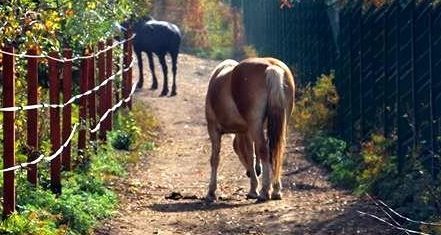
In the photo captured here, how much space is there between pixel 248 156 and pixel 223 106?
675mm

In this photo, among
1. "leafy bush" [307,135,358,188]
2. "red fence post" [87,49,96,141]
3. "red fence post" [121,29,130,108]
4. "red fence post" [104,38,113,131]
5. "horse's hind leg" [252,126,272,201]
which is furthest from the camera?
"red fence post" [121,29,130,108]

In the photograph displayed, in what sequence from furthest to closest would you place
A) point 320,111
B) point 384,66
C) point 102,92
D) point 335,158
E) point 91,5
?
1. point 320,111
2. point 102,92
3. point 335,158
4. point 384,66
5. point 91,5

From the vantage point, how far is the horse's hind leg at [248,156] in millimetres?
11680

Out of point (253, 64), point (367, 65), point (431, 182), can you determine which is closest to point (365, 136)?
point (367, 65)

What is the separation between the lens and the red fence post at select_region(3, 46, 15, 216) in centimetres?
825

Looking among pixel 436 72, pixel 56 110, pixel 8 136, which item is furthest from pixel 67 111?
pixel 436 72

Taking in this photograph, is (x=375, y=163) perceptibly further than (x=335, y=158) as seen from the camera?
No

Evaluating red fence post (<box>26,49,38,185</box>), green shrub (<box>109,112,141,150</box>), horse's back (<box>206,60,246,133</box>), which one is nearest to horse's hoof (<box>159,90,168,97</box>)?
green shrub (<box>109,112,141,150</box>)

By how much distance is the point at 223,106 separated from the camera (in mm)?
11797

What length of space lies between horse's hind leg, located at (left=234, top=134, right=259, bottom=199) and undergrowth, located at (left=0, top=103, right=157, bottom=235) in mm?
1455

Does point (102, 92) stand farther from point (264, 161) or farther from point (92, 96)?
point (264, 161)

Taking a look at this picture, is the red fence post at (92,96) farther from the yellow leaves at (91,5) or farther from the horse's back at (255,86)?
the horse's back at (255,86)

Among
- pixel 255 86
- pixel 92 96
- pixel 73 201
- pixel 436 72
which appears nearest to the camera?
pixel 73 201

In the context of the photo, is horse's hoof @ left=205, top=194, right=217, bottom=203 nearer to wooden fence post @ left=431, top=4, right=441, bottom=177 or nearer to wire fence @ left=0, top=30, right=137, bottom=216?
wire fence @ left=0, top=30, right=137, bottom=216
